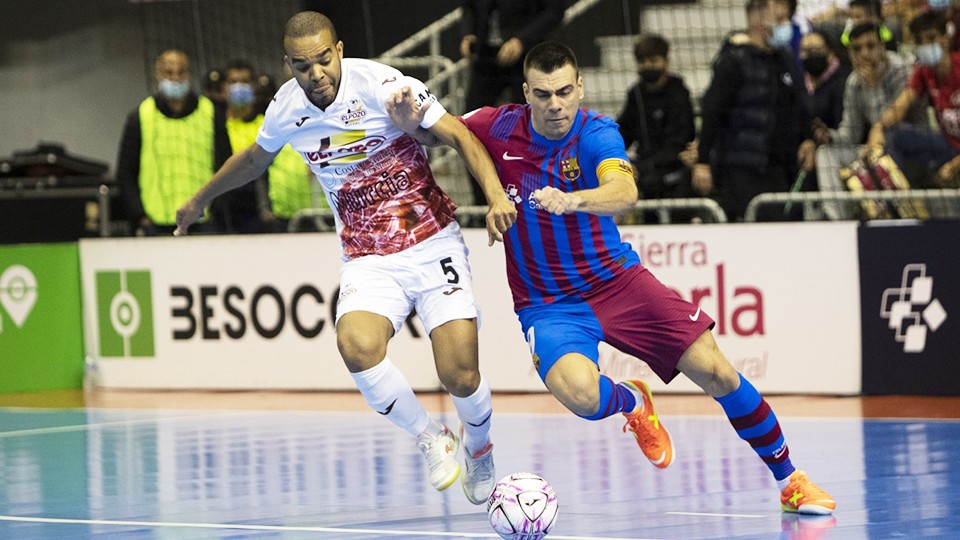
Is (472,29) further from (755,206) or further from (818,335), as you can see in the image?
(818,335)

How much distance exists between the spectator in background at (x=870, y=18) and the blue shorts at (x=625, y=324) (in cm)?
496

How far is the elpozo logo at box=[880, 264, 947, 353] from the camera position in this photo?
10.7 metres

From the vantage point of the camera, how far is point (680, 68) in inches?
524

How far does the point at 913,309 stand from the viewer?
423 inches

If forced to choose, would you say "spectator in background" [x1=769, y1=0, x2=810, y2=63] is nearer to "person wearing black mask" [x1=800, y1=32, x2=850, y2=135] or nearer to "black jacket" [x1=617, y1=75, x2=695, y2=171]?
"person wearing black mask" [x1=800, y1=32, x2=850, y2=135]

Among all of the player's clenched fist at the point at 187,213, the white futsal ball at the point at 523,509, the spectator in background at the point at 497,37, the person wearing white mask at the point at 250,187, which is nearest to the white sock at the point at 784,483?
the white futsal ball at the point at 523,509

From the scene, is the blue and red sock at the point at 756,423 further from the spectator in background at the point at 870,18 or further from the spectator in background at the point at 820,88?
the spectator in background at the point at 870,18

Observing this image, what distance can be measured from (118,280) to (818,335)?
18.6 ft

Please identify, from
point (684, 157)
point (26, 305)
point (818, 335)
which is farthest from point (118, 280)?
point (818, 335)

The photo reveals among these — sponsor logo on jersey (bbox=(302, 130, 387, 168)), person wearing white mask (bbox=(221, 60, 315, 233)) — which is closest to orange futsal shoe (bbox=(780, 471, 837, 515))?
sponsor logo on jersey (bbox=(302, 130, 387, 168))

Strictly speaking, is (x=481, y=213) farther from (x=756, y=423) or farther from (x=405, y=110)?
(x=756, y=423)

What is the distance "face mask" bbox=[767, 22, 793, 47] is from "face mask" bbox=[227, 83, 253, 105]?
4.12 metres

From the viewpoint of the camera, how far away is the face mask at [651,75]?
1163 cm

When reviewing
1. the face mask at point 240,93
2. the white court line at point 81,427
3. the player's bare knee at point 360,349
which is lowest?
the white court line at point 81,427
